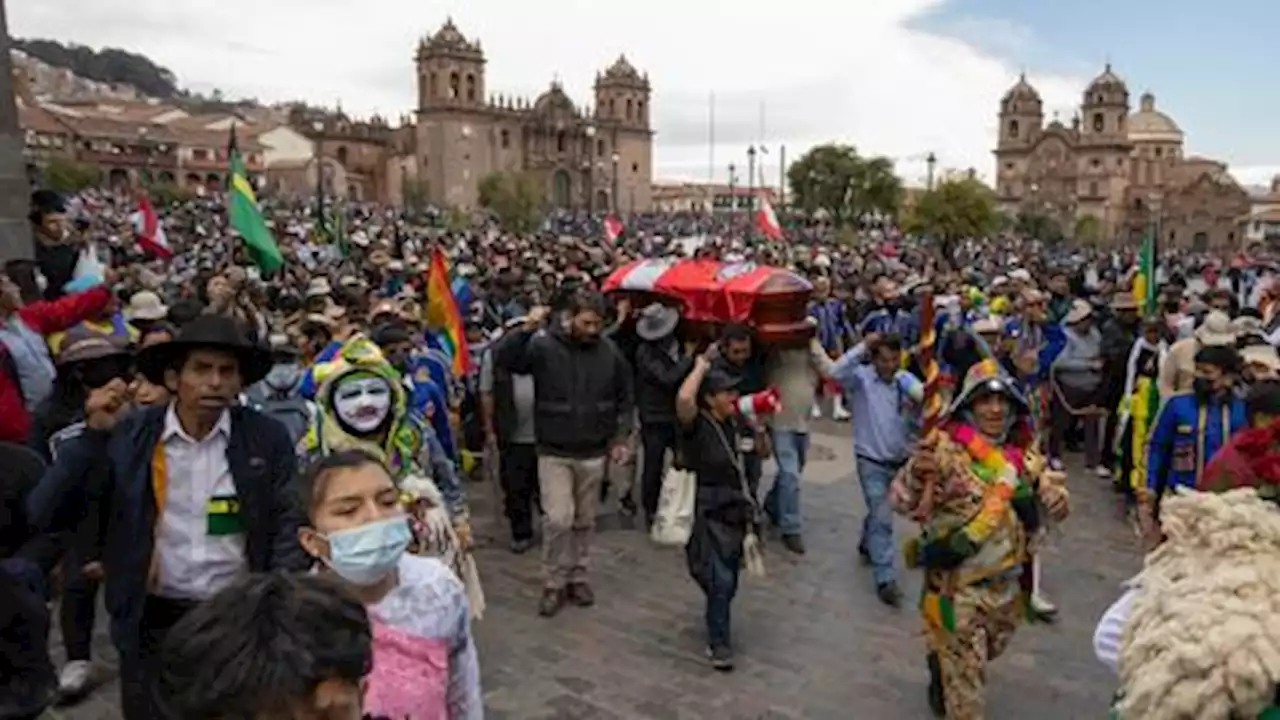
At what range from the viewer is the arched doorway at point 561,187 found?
341ft

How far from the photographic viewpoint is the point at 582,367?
624 cm

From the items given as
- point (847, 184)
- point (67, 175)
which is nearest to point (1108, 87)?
point (847, 184)

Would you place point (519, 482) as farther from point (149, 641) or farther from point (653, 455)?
point (149, 641)

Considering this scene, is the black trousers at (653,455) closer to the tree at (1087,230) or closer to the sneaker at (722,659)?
the sneaker at (722,659)

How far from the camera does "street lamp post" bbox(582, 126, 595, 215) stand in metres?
105

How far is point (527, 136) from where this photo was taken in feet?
335

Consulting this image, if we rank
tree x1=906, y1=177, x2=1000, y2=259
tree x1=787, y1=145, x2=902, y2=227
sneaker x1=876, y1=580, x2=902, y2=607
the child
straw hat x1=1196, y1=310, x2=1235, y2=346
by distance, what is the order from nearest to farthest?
the child → straw hat x1=1196, y1=310, x2=1235, y2=346 → sneaker x1=876, y1=580, x2=902, y2=607 → tree x1=906, y1=177, x2=1000, y2=259 → tree x1=787, y1=145, x2=902, y2=227

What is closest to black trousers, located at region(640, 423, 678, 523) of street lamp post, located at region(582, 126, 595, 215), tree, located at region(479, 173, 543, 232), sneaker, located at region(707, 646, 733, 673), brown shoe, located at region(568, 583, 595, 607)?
brown shoe, located at region(568, 583, 595, 607)

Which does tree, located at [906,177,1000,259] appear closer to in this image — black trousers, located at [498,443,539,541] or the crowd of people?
the crowd of people

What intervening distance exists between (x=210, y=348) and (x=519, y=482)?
4496mm

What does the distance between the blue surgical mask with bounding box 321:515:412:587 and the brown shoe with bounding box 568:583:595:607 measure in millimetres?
4003

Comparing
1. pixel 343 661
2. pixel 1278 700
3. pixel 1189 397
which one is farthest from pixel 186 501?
→ pixel 1189 397

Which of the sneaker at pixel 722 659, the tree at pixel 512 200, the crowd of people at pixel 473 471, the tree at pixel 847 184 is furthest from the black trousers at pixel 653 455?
→ the tree at pixel 847 184

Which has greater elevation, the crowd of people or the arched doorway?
the arched doorway
